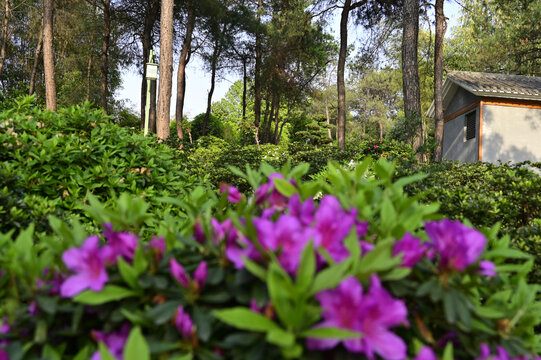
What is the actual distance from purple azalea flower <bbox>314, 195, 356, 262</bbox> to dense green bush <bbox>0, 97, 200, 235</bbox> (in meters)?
2.25

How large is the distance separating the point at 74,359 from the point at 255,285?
0.42 m

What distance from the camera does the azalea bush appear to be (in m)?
0.69

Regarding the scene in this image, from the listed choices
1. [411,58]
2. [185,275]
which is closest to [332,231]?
[185,275]

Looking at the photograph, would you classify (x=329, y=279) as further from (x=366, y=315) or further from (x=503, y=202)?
(x=503, y=202)

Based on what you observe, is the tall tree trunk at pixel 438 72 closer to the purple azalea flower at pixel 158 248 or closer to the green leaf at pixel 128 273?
the purple azalea flower at pixel 158 248

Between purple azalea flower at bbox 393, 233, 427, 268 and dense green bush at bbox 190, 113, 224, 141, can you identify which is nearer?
purple azalea flower at bbox 393, 233, 427, 268

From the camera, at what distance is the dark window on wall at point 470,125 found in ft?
54.3

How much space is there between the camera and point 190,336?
748 millimetres

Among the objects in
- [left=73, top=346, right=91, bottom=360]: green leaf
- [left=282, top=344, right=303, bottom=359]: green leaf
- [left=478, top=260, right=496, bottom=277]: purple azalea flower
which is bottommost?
[left=73, top=346, right=91, bottom=360]: green leaf

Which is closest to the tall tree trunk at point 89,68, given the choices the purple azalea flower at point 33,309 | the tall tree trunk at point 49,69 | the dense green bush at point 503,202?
the tall tree trunk at point 49,69

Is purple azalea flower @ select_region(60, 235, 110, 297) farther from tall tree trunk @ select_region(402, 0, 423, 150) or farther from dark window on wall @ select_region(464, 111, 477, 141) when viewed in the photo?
dark window on wall @ select_region(464, 111, 477, 141)

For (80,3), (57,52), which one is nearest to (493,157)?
(80,3)

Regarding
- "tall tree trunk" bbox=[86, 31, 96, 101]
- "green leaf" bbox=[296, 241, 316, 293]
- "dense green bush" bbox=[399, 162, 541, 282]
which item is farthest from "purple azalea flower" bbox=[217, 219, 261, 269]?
"tall tree trunk" bbox=[86, 31, 96, 101]

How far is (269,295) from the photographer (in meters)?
0.76
